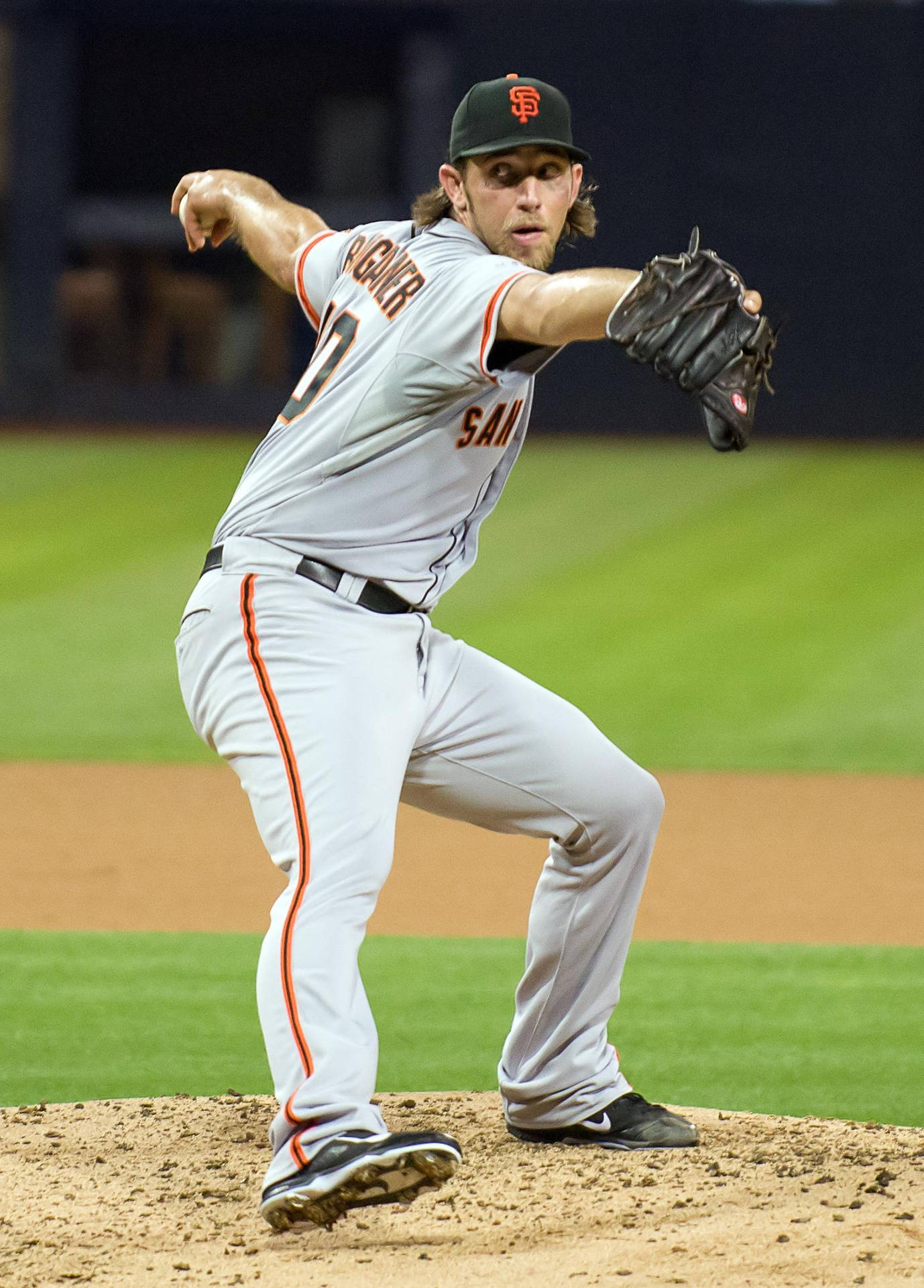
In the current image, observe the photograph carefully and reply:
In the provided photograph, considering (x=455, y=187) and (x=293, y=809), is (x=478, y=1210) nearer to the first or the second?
(x=293, y=809)

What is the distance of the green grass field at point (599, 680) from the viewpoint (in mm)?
4742

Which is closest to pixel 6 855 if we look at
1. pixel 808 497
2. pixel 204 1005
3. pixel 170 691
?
pixel 204 1005

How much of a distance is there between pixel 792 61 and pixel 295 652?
1752cm

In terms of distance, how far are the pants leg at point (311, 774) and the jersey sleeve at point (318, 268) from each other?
0.73m

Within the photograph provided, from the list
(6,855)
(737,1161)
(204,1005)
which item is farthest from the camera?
(6,855)

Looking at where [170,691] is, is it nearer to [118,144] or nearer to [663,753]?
[663,753]

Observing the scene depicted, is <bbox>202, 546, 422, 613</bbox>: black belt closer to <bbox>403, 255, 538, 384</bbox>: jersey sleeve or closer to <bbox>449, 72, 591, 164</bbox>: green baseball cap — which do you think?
<bbox>403, 255, 538, 384</bbox>: jersey sleeve

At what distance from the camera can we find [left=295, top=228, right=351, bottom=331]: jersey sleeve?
3.88 metres

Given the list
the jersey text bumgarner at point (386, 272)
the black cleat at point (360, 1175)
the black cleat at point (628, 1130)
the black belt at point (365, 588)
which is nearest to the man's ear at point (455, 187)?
the jersey text bumgarner at point (386, 272)

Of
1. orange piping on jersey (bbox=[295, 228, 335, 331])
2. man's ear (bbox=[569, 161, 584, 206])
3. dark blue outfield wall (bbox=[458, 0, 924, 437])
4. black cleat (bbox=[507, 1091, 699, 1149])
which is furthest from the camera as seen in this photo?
dark blue outfield wall (bbox=[458, 0, 924, 437])

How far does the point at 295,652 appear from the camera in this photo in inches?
132

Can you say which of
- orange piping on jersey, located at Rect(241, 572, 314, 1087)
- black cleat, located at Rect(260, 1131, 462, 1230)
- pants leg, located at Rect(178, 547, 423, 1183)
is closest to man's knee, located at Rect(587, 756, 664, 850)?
pants leg, located at Rect(178, 547, 423, 1183)

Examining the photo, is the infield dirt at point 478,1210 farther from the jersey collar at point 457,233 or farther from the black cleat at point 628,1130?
the jersey collar at point 457,233

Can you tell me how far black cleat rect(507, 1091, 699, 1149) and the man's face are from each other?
1.85 meters
